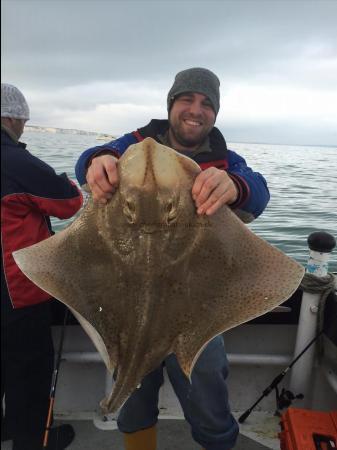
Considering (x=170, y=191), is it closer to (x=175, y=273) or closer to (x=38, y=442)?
(x=175, y=273)

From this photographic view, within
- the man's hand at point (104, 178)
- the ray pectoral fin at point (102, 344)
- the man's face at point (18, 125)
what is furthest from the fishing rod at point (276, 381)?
the man's face at point (18, 125)

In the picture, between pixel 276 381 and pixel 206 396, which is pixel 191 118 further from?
pixel 276 381

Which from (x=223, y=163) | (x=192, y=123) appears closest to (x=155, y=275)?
(x=223, y=163)

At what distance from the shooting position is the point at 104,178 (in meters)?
2.11

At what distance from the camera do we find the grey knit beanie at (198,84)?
10.2ft

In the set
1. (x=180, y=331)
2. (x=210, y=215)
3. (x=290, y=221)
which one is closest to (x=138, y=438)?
(x=180, y=331)

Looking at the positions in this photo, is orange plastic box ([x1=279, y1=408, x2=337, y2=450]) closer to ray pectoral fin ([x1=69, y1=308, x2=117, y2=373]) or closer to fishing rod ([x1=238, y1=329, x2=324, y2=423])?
fishing rod ([x1=238, y1=329, x2=324, y2=423])

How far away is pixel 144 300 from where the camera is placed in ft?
7.16

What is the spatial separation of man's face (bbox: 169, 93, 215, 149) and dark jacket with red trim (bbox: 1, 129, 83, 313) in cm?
104

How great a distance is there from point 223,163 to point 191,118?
0.43 metres

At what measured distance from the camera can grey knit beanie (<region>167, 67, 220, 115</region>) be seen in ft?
10.2

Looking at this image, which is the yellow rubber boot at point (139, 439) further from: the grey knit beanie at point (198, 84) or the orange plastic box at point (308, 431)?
the grey knit beanie at point (198, 84)

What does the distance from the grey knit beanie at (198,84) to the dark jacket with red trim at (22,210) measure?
118 centimetres

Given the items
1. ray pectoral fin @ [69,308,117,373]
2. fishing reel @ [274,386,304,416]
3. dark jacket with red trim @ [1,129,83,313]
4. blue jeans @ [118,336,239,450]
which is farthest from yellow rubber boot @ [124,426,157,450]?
fishing reel @ [274,386,304,416]
